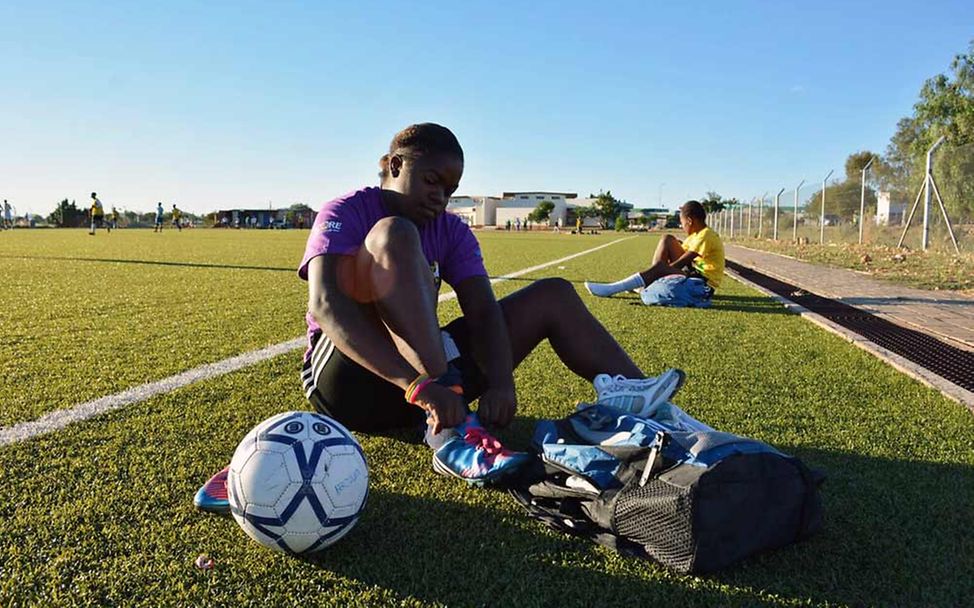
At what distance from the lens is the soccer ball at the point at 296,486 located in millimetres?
1803

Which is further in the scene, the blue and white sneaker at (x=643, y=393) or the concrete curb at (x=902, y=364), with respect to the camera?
the concrete curb at (x=902, y=364)

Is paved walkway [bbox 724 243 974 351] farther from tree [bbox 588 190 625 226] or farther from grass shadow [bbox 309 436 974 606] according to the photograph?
tree [bbox 588 190 625 226]

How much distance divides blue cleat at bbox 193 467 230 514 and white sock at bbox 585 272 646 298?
251 inches

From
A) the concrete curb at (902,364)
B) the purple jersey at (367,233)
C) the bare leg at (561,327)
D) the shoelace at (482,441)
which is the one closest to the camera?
the shoelace at (482,441)

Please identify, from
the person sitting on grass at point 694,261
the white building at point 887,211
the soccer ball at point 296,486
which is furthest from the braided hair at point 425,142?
the white building at point 887,211

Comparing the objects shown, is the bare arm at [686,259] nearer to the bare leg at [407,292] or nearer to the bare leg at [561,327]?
the bare leg at [561,327]

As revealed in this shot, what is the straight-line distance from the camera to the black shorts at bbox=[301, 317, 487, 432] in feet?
8.14

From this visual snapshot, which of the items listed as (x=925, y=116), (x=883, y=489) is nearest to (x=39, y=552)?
(x=883, y=489)

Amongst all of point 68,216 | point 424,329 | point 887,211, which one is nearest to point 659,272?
point 424,329

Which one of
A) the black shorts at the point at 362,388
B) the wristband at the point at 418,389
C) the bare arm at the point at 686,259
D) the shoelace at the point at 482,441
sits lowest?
the shoelace at the point at 482,441

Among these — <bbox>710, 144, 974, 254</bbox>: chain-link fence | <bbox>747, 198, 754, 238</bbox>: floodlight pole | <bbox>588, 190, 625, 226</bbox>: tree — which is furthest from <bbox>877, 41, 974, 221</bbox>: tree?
<bbox>588, 190, 625, 226</bbox>: tree

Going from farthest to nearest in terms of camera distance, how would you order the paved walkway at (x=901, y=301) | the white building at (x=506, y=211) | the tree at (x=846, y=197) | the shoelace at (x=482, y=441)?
the white building at (x=506, y=211)
the tree at (x=846, y=197)
the paved walkway at (x=901, y=301)
the shoelace at (x=482, y=441)

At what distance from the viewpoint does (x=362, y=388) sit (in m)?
2.51

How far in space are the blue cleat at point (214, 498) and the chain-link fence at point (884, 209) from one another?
48.2ft
